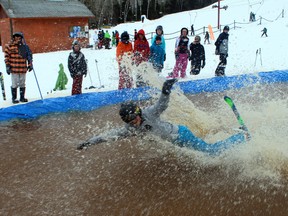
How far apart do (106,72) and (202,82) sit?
5.69 metres

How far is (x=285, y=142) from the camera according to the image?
15.4 ft

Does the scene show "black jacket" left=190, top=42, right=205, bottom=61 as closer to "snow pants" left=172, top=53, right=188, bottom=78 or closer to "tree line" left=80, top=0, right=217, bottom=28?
"snow pants" left=172, top=53, right=188, bottom=78

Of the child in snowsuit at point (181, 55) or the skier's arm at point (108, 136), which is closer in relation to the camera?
the skier's arm at point (108, 136)

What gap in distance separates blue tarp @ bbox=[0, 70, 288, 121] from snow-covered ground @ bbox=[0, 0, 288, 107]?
2.70ft

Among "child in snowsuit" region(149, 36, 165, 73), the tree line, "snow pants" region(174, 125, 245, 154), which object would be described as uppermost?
the tree line

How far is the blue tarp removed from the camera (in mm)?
7242

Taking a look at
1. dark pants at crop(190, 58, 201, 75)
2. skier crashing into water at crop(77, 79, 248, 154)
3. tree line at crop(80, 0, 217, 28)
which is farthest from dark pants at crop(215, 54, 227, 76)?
tree line at crop(80, 0, 217, 28)

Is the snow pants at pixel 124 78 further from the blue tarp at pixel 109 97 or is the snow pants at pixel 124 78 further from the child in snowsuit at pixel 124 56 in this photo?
the blue tarp at pixel 109 97

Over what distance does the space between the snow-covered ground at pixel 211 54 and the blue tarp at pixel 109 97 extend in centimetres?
82

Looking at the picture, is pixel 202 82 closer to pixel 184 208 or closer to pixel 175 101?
pixel 175 101

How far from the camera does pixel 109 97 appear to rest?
326 inches

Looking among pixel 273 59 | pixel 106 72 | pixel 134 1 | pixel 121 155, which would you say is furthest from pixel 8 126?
pixel 134 1

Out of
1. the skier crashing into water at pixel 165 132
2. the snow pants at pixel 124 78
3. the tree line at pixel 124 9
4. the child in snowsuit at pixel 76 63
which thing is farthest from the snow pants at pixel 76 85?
the tree line at pixel 124 9

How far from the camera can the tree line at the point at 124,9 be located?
47938 millimetres
